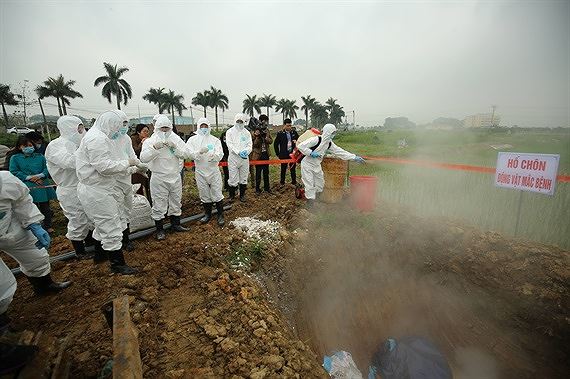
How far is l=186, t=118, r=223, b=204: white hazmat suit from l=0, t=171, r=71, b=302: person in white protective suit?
2221 millimetres

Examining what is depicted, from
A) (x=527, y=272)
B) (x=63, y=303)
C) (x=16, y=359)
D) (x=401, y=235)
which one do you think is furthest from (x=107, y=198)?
(x=527, y=272)

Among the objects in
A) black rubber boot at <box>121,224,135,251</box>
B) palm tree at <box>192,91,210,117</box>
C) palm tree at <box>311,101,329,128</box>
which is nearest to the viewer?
black rubber boot at <box>121,224,135,251</box>

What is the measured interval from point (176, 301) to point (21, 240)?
63.8 inches

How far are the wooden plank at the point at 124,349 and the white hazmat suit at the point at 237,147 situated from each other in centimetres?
390

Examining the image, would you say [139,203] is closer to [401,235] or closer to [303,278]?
[303,278]

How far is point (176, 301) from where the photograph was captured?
8.87 ft

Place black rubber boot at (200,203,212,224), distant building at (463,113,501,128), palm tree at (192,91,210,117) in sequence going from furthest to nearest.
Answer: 1. palm tree at (192,91,210,117)
2. distant building at (463,113,501,128)
3. black rubber boot at (200,203,212,224)

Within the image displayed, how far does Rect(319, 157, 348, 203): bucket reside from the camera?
5.23 meters

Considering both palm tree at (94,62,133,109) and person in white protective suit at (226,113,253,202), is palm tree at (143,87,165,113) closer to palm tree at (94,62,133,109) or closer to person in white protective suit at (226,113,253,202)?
palm tree at (94,62,133,109)

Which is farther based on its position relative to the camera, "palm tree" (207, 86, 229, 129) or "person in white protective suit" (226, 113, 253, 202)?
"palm tree" (207, 86, 229, 129)

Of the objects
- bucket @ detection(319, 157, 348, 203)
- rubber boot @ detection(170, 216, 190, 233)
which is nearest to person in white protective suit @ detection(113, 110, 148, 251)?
rubber boot @ detection(170, 216, 190, 233)

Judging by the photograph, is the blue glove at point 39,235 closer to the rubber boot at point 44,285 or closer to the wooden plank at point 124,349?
the rubber boot at point 44,285

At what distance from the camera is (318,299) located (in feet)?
12.8

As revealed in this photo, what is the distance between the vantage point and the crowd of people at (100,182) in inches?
103
